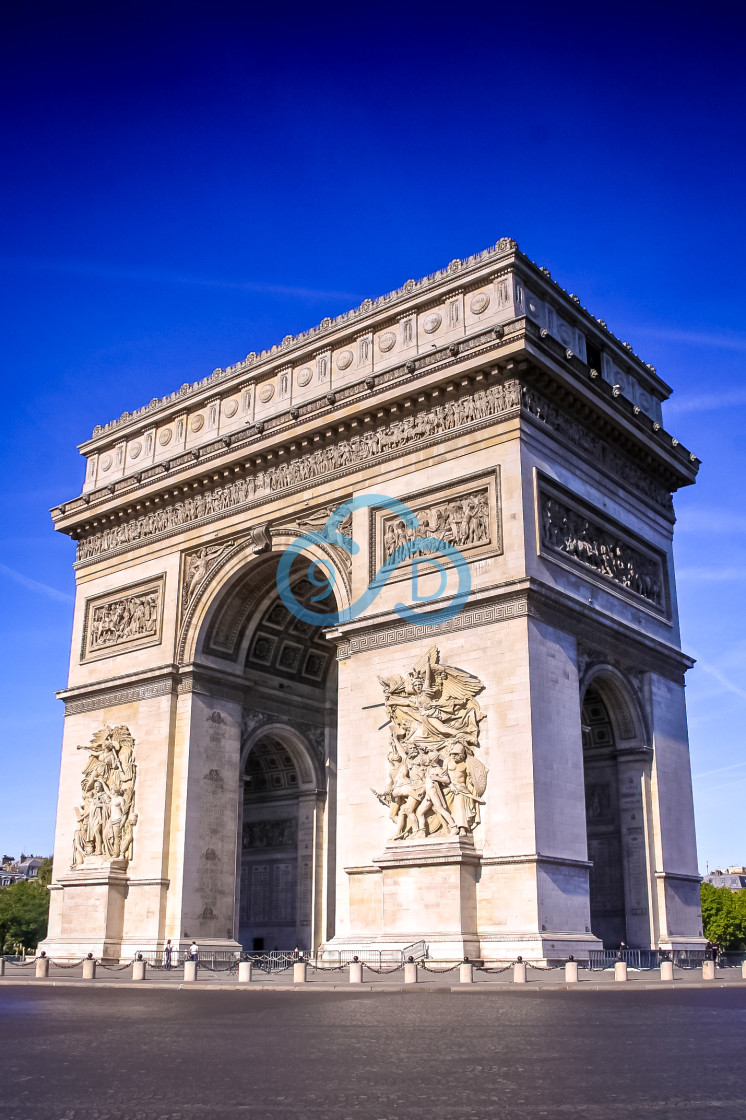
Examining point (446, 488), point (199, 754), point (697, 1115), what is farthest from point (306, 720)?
point (697, 1115)

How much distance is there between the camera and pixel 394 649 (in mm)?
25688

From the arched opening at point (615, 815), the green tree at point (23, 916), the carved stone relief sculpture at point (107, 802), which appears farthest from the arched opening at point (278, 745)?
the green tree at point (23, 916)

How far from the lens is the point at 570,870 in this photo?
75.0ft

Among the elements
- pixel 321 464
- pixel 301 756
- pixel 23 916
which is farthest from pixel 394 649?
pixel 23 916

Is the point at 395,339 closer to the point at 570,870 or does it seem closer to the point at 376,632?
the point at 376,632

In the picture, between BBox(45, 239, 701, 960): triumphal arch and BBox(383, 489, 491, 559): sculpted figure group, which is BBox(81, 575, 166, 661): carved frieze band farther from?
BBox(383, 489, 491, 559): sculpted figure group

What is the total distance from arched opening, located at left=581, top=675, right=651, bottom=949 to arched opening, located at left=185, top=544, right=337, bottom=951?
889 cm

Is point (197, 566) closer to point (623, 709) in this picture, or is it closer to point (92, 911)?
point (92, 911)

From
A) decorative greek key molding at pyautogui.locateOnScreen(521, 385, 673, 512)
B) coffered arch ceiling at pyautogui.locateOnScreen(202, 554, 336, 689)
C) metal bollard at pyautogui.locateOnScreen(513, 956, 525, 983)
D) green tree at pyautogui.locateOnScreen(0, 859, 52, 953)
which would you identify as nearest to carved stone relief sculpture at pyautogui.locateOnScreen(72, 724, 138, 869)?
coffered arch ceiling at pyautogui.locateOnScreen(202, 554, 336, 689)

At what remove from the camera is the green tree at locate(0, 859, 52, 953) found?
71500mm

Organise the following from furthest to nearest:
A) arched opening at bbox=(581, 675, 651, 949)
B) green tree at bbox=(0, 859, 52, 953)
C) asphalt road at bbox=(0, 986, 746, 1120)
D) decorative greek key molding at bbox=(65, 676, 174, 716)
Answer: green tree at bbox=(0, 859, 52, 953) < decorative greek key molding at bbox=(65, 676, 174, 716) < arched opening at bbox=(581, 675, 651, 949) < asphalt road at bbox=(0, 986, 746, 1120)

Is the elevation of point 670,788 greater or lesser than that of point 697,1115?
greater

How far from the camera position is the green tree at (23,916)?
235 ft

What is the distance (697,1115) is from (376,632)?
20.3 metres
